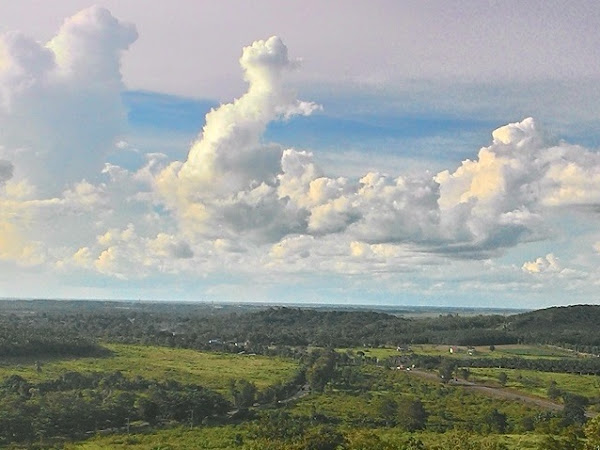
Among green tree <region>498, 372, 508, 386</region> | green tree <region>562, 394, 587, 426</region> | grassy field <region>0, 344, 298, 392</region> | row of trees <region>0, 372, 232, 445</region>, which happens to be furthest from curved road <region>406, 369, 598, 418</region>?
row of trees <region>0, 372, 232, 445</region>

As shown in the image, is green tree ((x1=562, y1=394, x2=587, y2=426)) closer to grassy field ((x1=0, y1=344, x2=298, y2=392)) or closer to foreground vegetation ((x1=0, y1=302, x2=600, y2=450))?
foreground vegetation ((x1=0, y1=302, x2=600, y2=450))

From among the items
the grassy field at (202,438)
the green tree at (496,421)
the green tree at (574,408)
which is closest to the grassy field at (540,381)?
the green tree at (574,408)

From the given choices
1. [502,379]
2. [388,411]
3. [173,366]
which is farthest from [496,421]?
[173,366]

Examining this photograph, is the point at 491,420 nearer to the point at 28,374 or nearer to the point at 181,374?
the point at 181,374

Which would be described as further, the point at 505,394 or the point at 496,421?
the point at 505,394

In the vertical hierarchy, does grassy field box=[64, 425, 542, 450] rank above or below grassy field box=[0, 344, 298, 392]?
below

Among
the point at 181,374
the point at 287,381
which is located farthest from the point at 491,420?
the point at 181,374

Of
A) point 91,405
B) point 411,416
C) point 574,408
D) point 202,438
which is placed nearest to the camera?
point 202,438

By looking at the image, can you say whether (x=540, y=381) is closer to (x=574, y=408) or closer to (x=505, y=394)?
(x=505, y=394)

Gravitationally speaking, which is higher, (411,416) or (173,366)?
(173,366)
